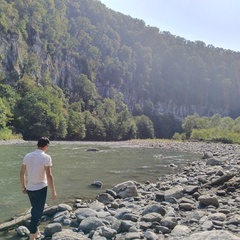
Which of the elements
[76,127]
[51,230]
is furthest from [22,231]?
[76,127]

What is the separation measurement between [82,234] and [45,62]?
152m

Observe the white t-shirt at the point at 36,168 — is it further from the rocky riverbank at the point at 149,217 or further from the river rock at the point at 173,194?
the river rock at the point at 173,194

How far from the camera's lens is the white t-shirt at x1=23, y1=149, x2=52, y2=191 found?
9117mm

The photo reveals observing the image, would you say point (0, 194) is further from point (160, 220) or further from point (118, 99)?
point (118, 99)

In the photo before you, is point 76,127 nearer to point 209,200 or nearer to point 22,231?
point 209,200

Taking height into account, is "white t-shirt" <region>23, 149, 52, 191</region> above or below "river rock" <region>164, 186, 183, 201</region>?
above

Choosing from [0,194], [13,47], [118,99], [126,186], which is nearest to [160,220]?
[126,186]

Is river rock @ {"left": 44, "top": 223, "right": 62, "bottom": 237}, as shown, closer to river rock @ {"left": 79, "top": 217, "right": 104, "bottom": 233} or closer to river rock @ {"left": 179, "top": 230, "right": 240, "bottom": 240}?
river rock @ {"left": 79, "top": 217, "right": 104, "bottom": 233}

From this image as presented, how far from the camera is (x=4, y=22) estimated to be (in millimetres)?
123688

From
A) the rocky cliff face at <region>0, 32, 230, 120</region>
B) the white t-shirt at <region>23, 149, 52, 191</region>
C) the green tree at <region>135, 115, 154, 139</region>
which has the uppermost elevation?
the rocky cliff face at <region>0, 32, 230, 120</region>

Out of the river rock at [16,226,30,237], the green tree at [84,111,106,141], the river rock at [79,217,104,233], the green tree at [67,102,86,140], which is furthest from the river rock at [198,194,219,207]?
the green tree at [84,111,106,141]

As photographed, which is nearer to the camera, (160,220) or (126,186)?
(160,220)

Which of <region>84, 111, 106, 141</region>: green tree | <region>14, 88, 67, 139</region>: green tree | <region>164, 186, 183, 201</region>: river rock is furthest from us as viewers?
<region>84, 111, 106, 141</region>: green tree

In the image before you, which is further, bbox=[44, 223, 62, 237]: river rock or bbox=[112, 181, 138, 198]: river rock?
bbox=[112, 181, 138, 198]: river rock
